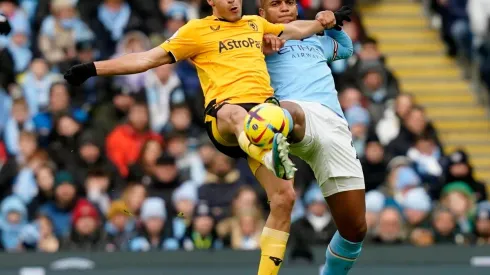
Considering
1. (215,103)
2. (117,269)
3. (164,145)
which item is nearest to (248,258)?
(117,269)

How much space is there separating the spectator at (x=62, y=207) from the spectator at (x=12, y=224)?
0.22 m

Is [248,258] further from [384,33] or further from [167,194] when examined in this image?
[384,33]

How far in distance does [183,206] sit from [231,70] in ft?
15.3

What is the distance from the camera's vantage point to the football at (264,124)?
1046cm

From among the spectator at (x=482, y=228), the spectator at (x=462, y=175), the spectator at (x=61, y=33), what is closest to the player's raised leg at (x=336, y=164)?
the spectator at (x=482, y=228)

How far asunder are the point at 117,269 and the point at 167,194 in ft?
5.35

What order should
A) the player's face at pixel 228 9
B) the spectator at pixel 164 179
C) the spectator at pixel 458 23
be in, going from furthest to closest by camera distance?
the spectator at pixel 458 23 < the spectator at pixel 164 179 < the player's face at pixel 228 9

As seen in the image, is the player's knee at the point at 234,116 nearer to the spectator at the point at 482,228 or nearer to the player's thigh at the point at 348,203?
the player's thigh at the point at 348,203

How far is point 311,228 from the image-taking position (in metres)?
15.5

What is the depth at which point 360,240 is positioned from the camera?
11734mm

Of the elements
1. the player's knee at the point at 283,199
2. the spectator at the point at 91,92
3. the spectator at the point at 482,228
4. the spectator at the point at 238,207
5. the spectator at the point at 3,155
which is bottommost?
the spectator at the point at 482,228

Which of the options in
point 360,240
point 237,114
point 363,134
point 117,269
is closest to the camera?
point 237,114

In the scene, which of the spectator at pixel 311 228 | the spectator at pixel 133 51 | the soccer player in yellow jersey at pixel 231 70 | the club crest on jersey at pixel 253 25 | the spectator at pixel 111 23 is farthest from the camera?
the spectator at pixel 111 23

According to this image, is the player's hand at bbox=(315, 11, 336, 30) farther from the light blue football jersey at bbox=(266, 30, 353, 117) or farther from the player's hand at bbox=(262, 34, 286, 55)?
the player's hand at bbox=(262, 34, 286, 55)
